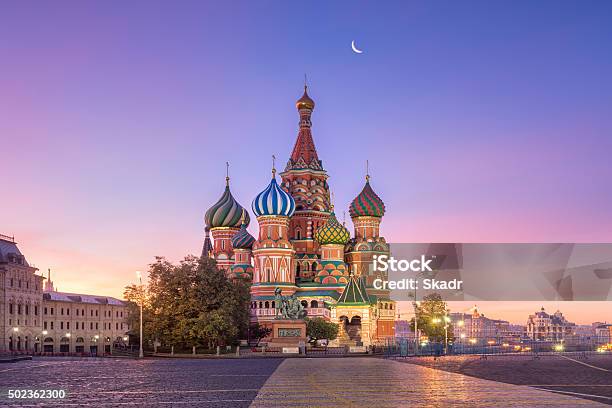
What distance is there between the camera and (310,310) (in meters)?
81.8

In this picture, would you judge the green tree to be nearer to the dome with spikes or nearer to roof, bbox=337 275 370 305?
roof, bbox=337 275 370 305

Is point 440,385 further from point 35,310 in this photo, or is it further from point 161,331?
point 35,310

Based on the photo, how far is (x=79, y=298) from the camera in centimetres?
12775

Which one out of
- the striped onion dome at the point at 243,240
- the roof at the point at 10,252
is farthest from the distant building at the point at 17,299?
the striped onion dome at the point at 243,240

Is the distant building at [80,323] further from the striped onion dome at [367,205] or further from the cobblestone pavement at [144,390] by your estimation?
the cobblestone pavement at [144,390]

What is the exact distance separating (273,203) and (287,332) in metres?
24.1

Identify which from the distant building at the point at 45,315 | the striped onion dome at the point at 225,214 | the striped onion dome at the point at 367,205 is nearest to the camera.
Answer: the striped onion dome at the point at 367,205

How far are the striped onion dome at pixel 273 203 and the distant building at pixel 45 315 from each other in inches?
1133

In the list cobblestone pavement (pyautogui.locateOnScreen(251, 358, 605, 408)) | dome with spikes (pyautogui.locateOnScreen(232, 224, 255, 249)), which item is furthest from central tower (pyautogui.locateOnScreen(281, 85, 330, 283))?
cobblestone pavement (pyautogui.locateOnScreen(251, 358, 605, 408))

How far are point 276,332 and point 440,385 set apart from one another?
42958 mm

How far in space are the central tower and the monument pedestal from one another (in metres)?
27.3

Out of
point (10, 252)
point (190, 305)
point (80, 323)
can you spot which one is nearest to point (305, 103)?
point (10, 252)

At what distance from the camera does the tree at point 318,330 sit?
71875mm

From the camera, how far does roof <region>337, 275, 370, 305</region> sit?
261 feet
